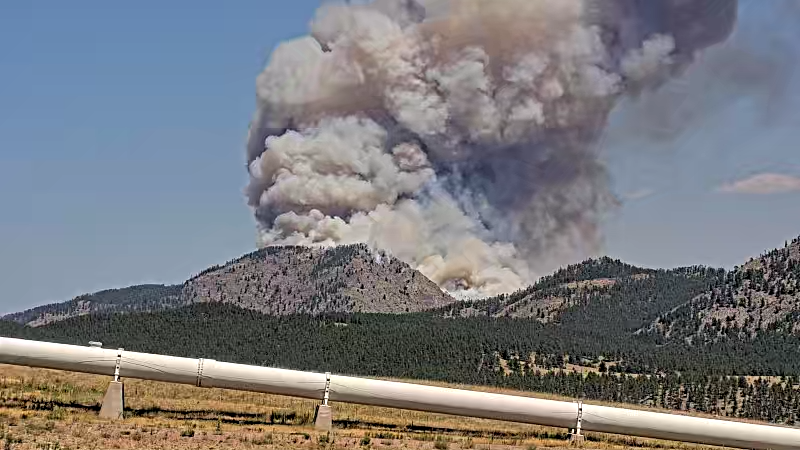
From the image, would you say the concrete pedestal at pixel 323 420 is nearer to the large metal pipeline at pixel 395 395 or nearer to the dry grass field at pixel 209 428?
the dry grass field at pixel 209 428

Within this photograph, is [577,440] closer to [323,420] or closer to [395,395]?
[395,395]

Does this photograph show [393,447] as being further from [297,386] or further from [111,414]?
[111,414]

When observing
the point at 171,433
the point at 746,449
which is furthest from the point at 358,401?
the point at 746,449

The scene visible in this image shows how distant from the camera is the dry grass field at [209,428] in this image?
40125mm

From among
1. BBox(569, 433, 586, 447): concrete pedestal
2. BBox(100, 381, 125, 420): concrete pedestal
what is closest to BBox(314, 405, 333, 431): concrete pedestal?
BBox(100, 381, 125, 420): concrete pedestal

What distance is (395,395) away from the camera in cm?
5281

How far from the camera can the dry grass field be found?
40.1 m

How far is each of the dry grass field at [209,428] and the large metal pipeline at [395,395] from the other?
1286 mm

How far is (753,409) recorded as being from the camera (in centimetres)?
19825

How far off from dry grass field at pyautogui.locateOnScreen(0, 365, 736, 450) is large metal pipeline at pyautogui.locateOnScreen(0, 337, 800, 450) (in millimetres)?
1286

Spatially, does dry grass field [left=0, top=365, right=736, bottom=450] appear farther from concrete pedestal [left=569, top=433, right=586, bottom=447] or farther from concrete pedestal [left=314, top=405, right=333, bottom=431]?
concrete pedestal [left=314, top=405, right=333, bottom=431]

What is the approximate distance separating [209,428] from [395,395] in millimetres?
11510

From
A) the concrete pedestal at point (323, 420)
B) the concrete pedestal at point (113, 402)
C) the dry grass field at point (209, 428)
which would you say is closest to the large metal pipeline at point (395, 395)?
the dry grass field at point (209, 428)

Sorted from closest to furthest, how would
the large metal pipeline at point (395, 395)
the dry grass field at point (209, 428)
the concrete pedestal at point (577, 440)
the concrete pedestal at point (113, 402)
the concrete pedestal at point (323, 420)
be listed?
the dry grass field at point (209, 428) < the concrete pedestal at point (113, 402) < the concrete pedestal at point (323, 420) < the concrete pedestal at point (577, 440) < the large metal pipeline at point (395, 395)
